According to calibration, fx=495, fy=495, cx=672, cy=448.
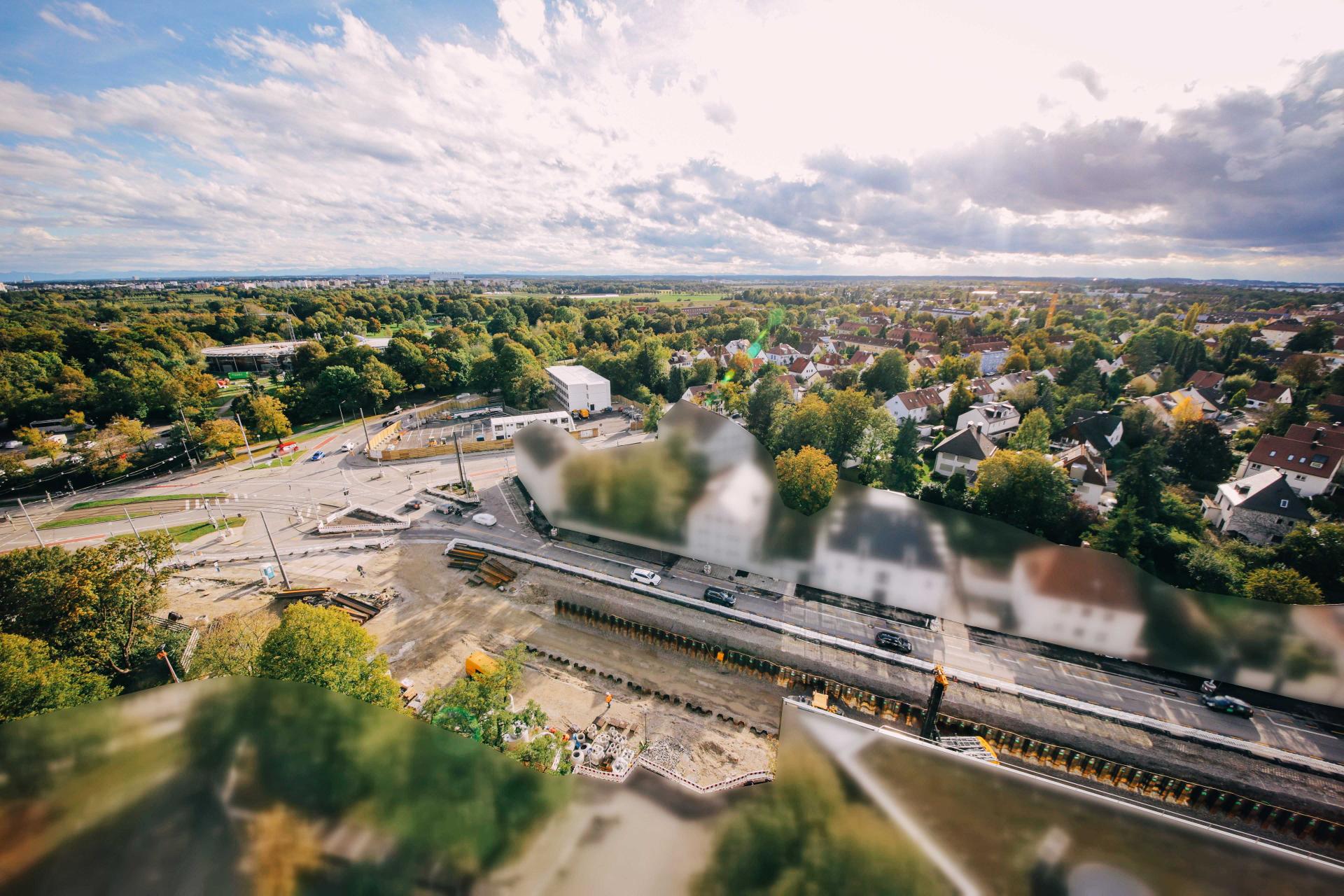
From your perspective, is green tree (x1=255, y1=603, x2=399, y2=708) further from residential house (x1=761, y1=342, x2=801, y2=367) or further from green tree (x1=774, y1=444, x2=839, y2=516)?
residential house (x1=761, y1=342, x2=801, y2=367)

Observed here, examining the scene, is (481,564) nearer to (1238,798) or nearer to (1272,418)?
(1238,798)

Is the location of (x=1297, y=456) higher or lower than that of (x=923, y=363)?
lower

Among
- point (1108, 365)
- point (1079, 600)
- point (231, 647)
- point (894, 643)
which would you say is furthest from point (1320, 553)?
point (1108, 365)

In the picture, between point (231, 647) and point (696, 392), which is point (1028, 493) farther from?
point (231, 647)

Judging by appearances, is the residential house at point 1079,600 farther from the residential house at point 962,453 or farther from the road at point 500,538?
the residential house at point 962,453

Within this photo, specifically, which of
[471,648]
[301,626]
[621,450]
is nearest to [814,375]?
[621,450]

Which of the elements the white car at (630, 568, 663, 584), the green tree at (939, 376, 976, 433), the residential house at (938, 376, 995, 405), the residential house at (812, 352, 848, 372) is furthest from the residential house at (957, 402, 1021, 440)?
the white car at (630, 568, 663, 584)

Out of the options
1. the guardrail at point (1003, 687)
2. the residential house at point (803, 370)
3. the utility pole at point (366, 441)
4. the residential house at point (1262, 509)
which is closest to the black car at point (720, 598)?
the guardrail at point (1003, 687)
